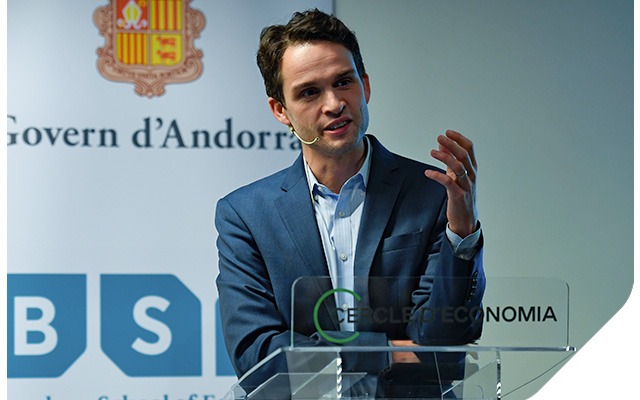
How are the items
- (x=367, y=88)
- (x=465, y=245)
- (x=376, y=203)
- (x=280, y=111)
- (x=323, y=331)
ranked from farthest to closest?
(x=367, y=88), (x=280, y=111), (x=376, y=203), (x=465, y=245), (x=323, y=331)

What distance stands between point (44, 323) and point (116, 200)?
1.84 ft

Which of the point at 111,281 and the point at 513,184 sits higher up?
the point at 513,184

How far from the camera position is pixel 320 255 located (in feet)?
9.91

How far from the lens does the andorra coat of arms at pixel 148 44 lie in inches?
157

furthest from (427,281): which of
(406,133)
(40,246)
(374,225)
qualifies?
(40,246)

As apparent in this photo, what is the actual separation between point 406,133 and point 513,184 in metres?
0.51

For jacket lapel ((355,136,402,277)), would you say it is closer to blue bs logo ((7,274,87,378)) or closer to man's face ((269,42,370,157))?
man's face ((269,42,370,157))

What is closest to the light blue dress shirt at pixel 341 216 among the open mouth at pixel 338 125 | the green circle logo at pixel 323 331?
the open mouth at pixel 338 125

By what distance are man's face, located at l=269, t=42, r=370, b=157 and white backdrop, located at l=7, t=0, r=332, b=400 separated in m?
0.82

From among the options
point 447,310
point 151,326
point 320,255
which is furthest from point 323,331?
point 151,326

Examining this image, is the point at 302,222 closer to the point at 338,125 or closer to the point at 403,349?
the point at 338,125

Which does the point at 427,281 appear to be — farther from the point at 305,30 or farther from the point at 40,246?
the point at 40,246

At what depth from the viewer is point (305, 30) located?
3.23 metres

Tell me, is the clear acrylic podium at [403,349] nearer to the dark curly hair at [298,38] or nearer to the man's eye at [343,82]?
the man's eye at [343,82]
